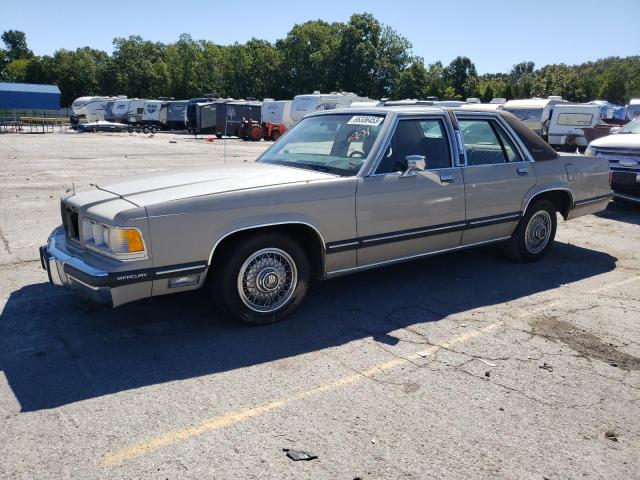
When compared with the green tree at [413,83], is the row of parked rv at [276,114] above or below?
below

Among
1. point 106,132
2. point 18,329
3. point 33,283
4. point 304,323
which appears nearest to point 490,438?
point 304,323

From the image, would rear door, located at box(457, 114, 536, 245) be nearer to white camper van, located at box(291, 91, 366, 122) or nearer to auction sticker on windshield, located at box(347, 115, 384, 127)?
auction sticker on windshield, located at box(347, 115, 384, 127)

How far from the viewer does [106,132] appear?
43.3 metres

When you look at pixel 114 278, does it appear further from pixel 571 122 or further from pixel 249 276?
pixel 571 122

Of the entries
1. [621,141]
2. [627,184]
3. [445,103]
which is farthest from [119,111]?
[627,184]

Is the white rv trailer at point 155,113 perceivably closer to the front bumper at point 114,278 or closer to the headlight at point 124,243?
the front bumper at point 114,278

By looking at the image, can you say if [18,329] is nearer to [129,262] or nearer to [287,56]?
[129,262]

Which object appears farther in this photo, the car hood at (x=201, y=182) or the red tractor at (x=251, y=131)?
the red tractor at (x=251, y=131)

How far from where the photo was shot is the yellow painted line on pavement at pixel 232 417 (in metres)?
2.76

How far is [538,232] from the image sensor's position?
6.39m

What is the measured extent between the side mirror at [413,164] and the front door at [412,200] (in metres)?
0.02

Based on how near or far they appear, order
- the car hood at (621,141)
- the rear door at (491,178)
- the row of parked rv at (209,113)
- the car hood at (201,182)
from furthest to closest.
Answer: the row of parked rv at (209,113), the car hood at (621,141), the rear door at (491,178), the car hood at (201,182)

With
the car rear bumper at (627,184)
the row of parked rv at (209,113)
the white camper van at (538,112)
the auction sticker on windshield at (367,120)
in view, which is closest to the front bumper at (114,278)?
the auction sticker on windshield at (367,120)

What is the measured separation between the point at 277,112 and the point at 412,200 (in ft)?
104
